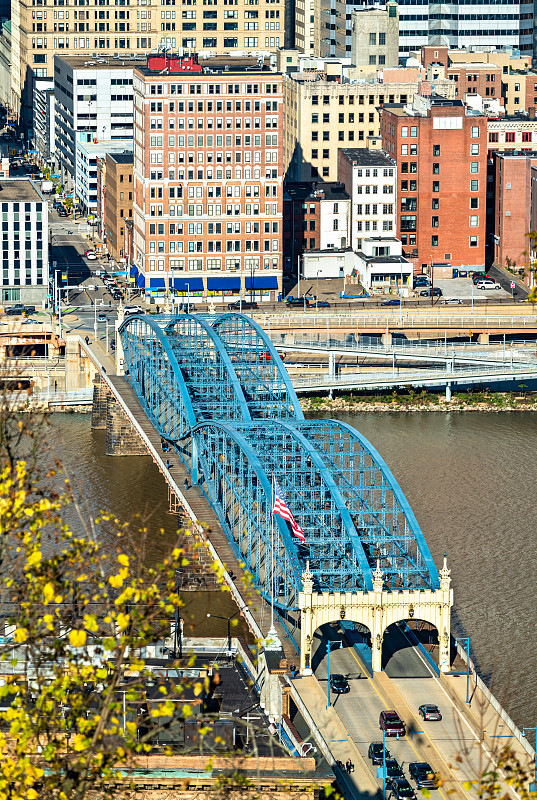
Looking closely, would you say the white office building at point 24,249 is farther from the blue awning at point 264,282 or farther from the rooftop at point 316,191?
the rooftop at point 316,191

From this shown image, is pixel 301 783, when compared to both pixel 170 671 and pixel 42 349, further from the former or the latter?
pixel 42 349

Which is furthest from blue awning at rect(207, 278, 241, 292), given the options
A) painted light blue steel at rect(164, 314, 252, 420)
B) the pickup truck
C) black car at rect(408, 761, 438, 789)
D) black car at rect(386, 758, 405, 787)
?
black car at rect(408, 761, 438, 789)

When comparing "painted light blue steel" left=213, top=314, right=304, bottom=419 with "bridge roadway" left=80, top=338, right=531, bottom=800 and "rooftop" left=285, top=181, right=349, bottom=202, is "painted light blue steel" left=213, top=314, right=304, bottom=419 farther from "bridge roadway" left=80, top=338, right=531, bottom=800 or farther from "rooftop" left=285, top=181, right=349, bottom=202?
"rooftop" left=285, top=181, right=349, bottom=202

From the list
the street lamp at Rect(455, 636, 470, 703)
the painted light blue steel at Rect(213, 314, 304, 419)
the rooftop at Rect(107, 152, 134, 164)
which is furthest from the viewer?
the rooftop at Rect(107, 152, 134, 164)

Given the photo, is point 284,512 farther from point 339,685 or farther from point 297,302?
point 297,302

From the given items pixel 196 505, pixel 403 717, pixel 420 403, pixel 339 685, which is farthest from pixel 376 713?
pixel 420 403

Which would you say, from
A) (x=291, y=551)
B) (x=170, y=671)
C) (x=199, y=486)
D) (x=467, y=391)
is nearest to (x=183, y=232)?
(x=467, y=391)

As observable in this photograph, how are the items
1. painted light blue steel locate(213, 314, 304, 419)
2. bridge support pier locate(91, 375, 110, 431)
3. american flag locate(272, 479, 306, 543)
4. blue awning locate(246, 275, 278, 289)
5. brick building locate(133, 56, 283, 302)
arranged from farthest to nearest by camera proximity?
1. blue awning locate(246, 275, 278, 289)
2. brick building locate(133, 56, 283, 302)
3. bridge support pier locate(91, 375, 110, 431)
4. painted light blue steel locate(213, 314, 304, 419)
5. american flag locate(272, 479, 306, 543)
